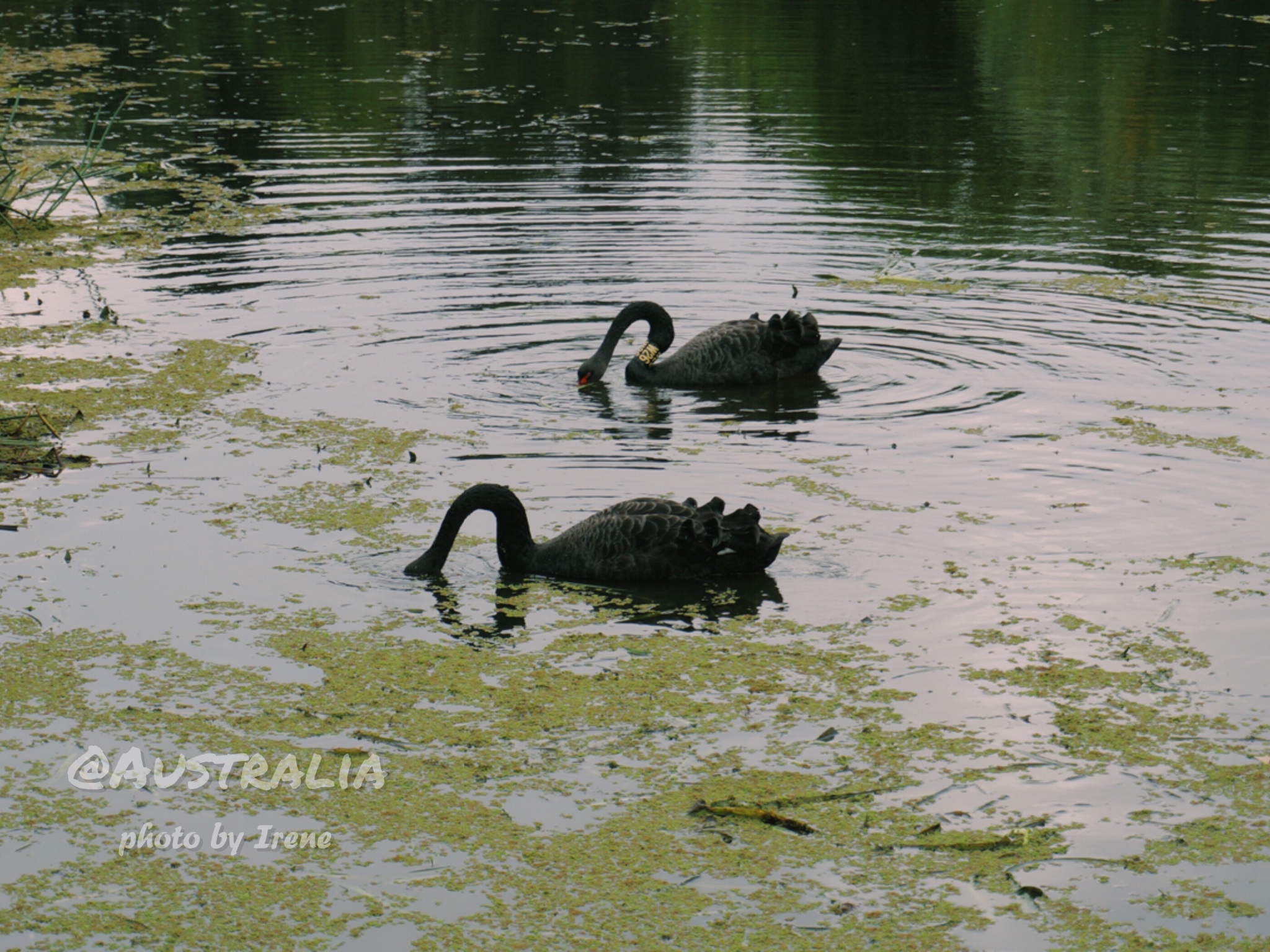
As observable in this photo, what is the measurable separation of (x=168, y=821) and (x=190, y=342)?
628 cm

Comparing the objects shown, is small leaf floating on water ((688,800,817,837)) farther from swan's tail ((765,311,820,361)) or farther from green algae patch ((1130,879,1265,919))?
swan's tail ((765,311,820,361))

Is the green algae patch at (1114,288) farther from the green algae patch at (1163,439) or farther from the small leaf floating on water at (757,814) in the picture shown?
the small leaf floating on water at (757,814)

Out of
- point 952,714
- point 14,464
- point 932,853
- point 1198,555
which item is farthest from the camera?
point 14,464

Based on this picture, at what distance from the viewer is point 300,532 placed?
7289 millimetres

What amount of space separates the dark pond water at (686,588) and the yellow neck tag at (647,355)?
440 mm

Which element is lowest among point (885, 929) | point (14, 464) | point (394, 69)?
point (885, 929)

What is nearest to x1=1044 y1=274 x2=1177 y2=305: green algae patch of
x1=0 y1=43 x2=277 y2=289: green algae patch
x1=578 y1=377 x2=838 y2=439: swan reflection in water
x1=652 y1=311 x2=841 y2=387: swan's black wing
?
x1=652 y1=311 x2=841 y2=387: swan's black wing

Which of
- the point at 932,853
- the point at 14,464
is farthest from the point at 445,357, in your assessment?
the point at 932,853

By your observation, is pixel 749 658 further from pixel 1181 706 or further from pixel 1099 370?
pixel 1099 370

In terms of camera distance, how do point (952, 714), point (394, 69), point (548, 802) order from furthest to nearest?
point (394, 69), point (952, 714), point (548, 802)

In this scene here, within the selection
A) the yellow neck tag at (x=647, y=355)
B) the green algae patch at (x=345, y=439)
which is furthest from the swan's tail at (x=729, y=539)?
the yellow neck tag at (x=647, y=355)

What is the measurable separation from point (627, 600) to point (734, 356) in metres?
3.86

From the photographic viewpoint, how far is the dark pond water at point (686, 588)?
4539 mm

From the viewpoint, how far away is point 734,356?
1019 cm
